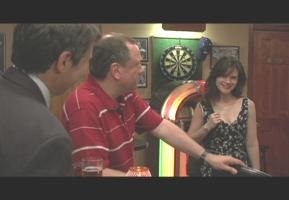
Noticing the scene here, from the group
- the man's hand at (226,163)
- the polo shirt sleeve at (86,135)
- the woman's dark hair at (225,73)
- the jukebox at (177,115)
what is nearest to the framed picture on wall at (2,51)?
the jukebox at (177,115)

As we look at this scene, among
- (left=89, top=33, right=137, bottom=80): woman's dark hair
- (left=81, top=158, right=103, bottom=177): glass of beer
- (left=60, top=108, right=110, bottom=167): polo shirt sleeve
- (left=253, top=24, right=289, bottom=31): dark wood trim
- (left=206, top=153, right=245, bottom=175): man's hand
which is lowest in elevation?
(left=206, top=153, right=245, bottom=175): man's hand

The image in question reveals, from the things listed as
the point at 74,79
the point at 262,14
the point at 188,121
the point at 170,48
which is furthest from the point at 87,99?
the point at 170,48

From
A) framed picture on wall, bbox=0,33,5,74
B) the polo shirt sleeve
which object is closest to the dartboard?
framed picture on wall, bbox=0,33,5,74

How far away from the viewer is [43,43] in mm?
1125

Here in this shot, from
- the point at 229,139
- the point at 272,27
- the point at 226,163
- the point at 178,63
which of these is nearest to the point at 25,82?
the point at 226,163

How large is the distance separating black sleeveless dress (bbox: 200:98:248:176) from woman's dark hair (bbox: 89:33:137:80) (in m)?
0.70

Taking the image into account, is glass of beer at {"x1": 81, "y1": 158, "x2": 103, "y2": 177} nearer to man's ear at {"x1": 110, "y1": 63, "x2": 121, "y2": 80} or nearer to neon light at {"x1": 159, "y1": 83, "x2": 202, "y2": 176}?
man's ear at {"x1": 110, "y1": 63, "x2": 121, "y2": 80}

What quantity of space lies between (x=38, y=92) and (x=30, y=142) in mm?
161

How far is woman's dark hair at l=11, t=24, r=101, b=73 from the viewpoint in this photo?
3.60 feet

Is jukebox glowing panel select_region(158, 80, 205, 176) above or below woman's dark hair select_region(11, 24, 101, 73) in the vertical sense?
below

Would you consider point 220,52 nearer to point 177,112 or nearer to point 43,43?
point 177,112

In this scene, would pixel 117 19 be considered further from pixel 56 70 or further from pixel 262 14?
pixel 56 70

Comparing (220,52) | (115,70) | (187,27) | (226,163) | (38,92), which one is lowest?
(226,163)

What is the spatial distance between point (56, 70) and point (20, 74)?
0.44 feet
